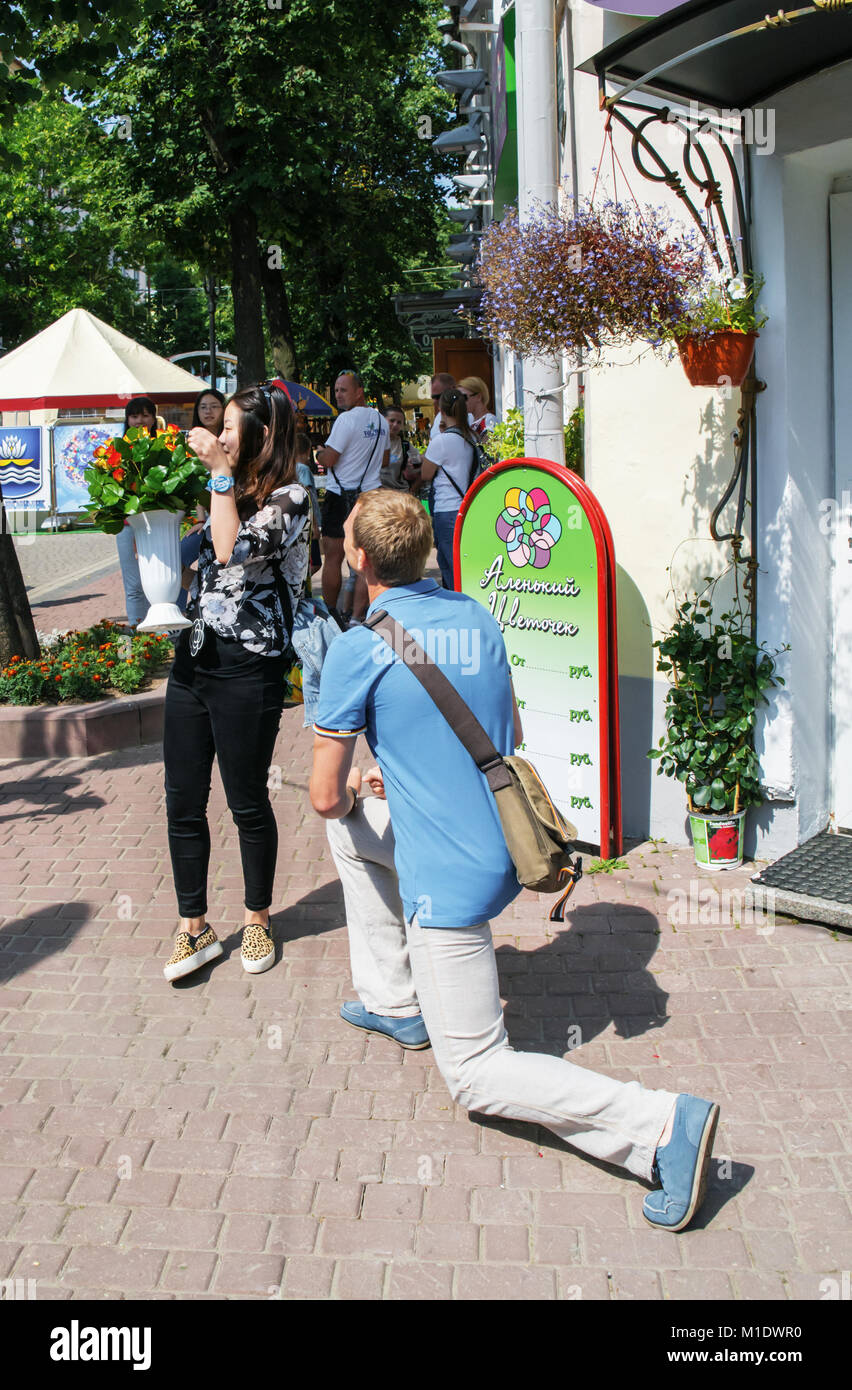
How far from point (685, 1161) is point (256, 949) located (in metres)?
2.05

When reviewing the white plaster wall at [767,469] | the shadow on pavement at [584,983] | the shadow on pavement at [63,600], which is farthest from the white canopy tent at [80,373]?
the shadow on pavement at [584,983]

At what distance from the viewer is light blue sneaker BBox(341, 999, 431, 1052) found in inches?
159

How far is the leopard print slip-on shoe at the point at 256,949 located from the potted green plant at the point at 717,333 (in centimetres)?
276

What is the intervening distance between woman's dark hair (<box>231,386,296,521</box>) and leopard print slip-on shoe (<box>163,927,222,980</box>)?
5.30 feet

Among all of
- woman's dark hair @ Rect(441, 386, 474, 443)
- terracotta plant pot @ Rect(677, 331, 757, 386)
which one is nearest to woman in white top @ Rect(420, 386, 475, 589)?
woman's dark hair @ Rect(441, 386, 474, 443)

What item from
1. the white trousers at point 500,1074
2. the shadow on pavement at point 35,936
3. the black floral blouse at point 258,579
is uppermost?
the black floral blouse at point 258,579

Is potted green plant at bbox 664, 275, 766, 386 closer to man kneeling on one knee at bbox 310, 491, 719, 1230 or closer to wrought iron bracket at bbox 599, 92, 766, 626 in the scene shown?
wrought iron bracket at bbox 599, 92, 766, 626

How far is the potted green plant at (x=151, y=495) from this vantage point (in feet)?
16.8

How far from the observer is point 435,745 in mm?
3240

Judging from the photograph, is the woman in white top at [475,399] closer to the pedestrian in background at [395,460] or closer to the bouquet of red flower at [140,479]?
the pedestrian in background at [395,460]

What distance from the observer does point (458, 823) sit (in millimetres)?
3240

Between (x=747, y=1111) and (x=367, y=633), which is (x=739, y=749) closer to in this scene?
(x=747, y=1111)

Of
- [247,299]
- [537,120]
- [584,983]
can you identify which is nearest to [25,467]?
[247,299]

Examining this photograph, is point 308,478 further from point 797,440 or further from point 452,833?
point 452,833
